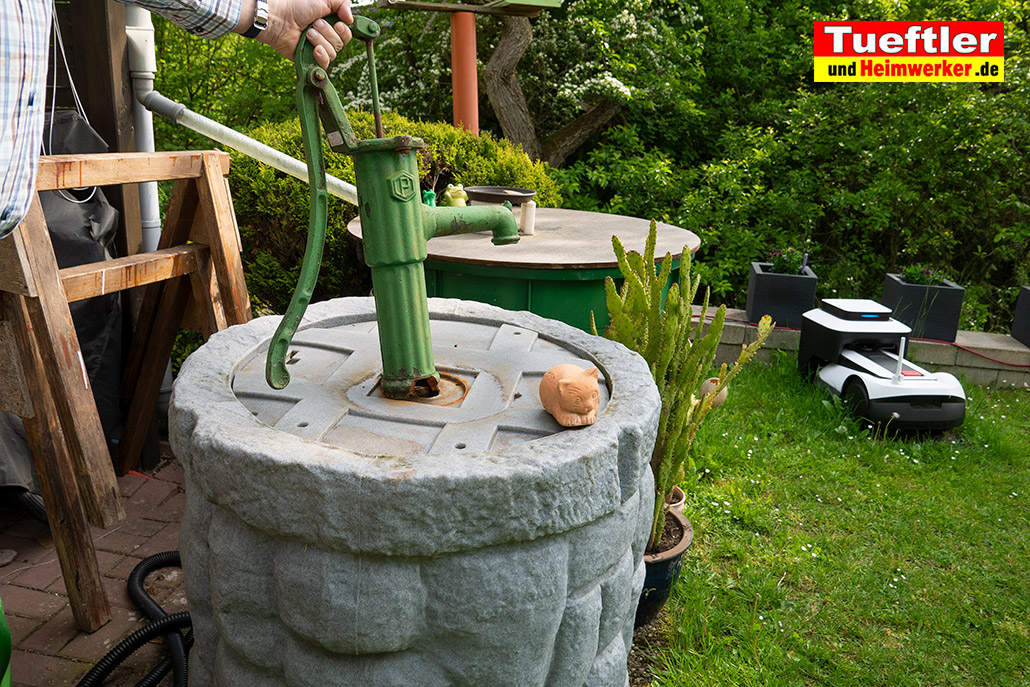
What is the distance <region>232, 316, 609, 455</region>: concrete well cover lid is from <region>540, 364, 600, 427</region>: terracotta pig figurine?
0.05 meters

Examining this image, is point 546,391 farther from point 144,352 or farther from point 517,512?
point 144,352

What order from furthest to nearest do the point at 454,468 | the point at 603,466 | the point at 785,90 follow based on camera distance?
the point at 785,90
the point at 603,466
the point at 454,468

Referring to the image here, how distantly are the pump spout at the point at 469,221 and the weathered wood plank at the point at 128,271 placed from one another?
1.20m

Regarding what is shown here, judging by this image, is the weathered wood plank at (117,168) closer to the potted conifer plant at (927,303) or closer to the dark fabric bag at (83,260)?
the dark fabric bag at (83,260)

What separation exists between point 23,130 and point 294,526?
72 centimetres

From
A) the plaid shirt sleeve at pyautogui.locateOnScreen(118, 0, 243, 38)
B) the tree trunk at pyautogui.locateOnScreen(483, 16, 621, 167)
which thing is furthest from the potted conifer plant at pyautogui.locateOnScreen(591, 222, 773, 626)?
the tree trunk at pyautogui.locateOnScreen(483, 16, 621, 167)

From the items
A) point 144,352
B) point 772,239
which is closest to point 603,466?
point 144,352

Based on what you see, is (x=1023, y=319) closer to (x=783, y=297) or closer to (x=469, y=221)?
(x=783, y=297)

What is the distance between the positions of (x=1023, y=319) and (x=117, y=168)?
4.93m

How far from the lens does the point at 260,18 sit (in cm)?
159

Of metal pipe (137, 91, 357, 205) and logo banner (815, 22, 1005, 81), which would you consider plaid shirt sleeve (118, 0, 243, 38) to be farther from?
logo banner (815, 22, 1005, 81)

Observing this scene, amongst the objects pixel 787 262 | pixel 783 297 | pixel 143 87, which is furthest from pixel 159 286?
pixel 787 262

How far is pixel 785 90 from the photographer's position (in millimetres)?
7277

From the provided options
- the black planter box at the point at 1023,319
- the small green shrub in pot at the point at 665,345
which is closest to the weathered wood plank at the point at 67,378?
the small green shrub in pot at the point at 665,345
